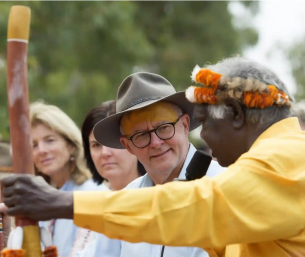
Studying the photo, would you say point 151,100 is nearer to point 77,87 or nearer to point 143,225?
point 143,225

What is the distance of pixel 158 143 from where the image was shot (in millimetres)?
4402

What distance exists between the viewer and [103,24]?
13117 mm

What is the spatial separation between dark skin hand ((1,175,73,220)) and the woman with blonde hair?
3.83 m

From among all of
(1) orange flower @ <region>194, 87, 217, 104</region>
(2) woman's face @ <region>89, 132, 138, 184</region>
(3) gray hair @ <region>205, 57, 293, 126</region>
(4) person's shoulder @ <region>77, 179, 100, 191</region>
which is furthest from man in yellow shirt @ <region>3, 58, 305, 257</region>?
(4) person's shoulder @ <region>77, 179, 100, 191</region>

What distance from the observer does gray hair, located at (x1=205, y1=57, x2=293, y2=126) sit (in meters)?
3.14

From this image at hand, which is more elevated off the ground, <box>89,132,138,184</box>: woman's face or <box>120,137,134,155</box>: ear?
<box>120,137,134,155</box>: ear

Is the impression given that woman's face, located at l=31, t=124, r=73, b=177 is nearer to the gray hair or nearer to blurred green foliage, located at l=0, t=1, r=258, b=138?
blurred green foliage, located at l=0, t=1, r=258, b=138

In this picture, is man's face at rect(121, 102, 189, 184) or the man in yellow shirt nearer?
the man in yellow shirt

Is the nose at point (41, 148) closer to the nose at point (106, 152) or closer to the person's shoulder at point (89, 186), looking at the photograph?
the person's shoulder at point (89, 186)

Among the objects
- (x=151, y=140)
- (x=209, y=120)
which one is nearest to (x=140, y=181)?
(x=151, y=140)

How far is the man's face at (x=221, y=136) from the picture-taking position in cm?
319

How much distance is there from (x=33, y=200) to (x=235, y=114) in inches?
37.4

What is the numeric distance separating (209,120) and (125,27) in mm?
10518

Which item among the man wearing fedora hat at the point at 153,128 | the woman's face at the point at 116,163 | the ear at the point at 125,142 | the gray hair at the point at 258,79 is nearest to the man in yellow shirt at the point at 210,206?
the gray hair at the point at 258,79
